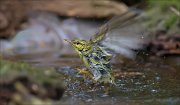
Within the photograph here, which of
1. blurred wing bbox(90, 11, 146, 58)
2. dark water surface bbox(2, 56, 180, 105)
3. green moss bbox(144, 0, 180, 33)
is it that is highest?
green moss bbox(144, 0, 180, 33)

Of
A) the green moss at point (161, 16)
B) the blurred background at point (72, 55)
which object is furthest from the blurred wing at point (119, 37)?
the green moss at point (161, 16)

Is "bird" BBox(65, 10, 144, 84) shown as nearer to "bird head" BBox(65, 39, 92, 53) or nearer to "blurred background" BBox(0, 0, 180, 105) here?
"bird head" BBox(65, 39, 92, 53)

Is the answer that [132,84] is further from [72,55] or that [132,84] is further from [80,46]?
[72,55]

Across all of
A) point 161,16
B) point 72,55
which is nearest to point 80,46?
point 72,55

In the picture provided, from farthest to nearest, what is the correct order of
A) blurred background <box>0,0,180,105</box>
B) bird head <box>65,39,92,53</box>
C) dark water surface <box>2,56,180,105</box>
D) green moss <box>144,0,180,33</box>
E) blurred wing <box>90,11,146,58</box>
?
green moss <box>144,0,180,33</box>, blurred wing <box>90,11,146,58</box>, bird head <box>65,39,92,53</box>, dark water surface <box>2,56,180,105</box>, blurred background <box>0,0,180,105</box>

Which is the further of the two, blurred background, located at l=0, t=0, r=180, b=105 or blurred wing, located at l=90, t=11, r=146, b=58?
blurred wing, located at l=90, t=11, r=146, b=58

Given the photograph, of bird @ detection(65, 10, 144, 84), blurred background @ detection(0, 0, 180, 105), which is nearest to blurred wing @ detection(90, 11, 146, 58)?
bird @ detection(65, 10, 144, 84)

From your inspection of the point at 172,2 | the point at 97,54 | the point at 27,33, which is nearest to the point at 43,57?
the point at 27,33
